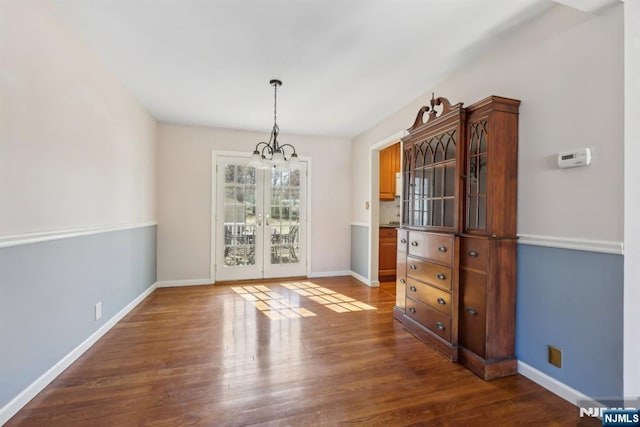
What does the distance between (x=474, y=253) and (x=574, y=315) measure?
65 cm

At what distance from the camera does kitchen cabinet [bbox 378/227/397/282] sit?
4770 mm

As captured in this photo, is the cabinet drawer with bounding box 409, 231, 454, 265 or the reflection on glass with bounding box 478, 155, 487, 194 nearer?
the reflection on glass with bounding box 478, 155, 487, 194

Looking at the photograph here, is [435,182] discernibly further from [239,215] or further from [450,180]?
[239,215]

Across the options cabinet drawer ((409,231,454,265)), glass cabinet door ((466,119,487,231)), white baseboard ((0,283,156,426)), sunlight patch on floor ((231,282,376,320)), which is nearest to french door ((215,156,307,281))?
sunlight patch on floor ((231,282,376,320))

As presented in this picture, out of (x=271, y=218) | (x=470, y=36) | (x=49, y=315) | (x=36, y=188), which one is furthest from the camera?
(x=271, y=218)

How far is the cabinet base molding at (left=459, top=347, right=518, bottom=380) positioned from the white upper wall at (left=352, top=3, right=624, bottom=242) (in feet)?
3.15

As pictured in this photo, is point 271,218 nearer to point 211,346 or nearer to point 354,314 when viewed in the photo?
point 354,314

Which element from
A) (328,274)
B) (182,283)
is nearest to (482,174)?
(328,274)

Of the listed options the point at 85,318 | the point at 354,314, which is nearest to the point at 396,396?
the point at 354,314

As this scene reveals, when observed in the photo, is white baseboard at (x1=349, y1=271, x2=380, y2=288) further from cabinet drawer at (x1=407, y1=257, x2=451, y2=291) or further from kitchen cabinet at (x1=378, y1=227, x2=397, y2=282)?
cabinet drawer at (x1=407, y1=257, x2=451, y2=291)

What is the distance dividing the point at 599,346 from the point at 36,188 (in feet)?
11.6

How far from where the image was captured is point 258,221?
15.9 ft

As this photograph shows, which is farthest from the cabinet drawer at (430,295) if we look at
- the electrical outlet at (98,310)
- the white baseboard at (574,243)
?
the electrical outlet at (98,310)

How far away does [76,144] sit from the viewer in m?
2.24
